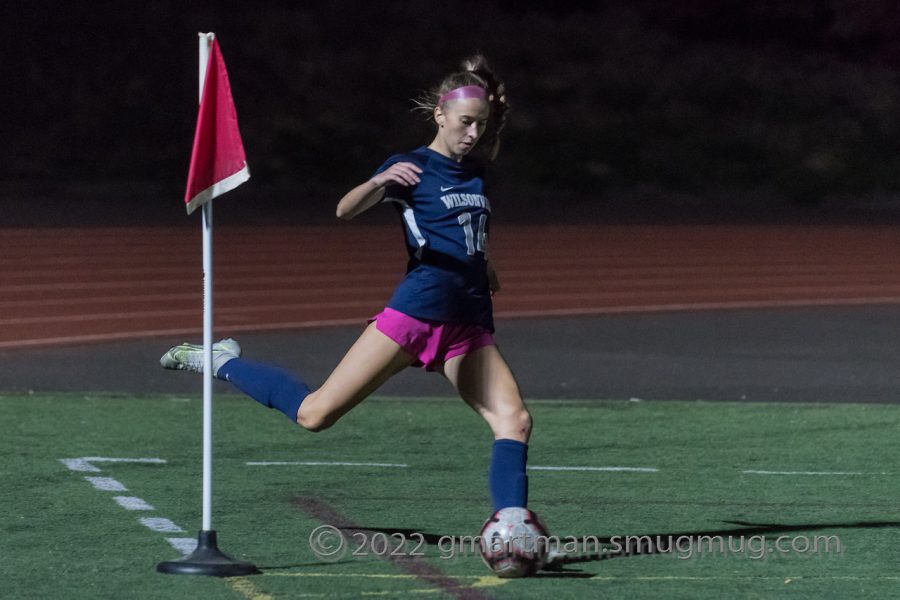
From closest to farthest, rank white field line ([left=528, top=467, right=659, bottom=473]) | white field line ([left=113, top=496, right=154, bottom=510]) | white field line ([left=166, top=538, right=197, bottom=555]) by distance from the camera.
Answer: white field line ([left=166, top=538, right=197, bottom=555]) → white field line ([left=113, top=496, right=154, bottom=510]) → white field line ([left=528, top=467, right=659, bottom=473])

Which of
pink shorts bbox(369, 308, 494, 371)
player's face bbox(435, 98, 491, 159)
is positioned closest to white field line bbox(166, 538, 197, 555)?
pink shorts bbox(369, 308, 494, 371)

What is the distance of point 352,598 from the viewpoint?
5.92 metres

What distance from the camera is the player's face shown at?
6445 millimetres

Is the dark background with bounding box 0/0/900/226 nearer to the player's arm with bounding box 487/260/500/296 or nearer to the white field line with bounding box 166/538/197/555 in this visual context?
the white field line with bounding box 166/538/197/555

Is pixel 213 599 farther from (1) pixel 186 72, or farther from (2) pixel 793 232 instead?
(1) pixel 186 72

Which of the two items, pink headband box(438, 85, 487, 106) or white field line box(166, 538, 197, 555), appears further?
white field line box(166, 538, 197, 555)

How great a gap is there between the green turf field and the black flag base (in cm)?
5

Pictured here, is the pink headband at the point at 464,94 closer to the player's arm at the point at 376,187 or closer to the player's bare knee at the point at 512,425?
the player's arm at the point at 376,187

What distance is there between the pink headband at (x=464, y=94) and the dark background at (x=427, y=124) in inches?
770

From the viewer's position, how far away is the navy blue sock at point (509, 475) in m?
6.42

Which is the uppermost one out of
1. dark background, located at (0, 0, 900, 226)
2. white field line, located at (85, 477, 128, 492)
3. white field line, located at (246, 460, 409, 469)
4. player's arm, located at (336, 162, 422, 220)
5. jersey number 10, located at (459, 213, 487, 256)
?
dark background, located at (0, 0, 900, 226)

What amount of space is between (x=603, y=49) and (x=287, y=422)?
33002mm

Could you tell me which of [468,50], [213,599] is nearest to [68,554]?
[213,599]

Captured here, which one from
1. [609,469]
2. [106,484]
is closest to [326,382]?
[106,484]
